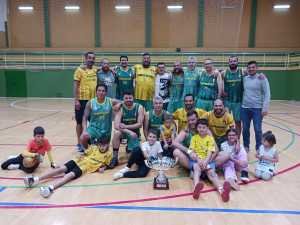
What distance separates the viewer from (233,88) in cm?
569

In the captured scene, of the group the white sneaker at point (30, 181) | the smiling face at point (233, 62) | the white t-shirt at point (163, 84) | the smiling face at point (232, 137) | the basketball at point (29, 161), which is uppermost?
the smiling face at point (233, 62)

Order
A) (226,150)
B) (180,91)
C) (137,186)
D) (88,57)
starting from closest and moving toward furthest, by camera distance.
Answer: (137,186) < (226,150) < (88,57) < (180,91)

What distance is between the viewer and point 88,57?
578cm

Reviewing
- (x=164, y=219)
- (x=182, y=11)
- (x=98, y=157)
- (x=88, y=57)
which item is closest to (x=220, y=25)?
(x=182, y=11)

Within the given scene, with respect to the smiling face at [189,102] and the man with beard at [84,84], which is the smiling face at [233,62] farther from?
the man with beard at [84,84]

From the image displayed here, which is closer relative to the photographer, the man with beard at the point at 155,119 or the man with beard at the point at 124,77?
the man with beard at the point at 155,119

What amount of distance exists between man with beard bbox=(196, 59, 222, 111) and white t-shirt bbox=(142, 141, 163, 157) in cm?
147

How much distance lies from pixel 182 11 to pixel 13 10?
401 inches

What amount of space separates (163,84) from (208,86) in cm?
90

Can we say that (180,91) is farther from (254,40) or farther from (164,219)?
(254,40)

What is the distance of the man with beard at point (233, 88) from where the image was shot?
18.5 feet

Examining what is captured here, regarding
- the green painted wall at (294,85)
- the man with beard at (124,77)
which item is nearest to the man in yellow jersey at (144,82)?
the man with beard at (124,77)

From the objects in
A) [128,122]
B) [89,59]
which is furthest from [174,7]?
[128,122]

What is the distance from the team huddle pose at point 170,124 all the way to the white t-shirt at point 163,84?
2cm
